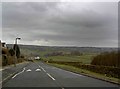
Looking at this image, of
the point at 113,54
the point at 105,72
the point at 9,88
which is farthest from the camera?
the point at 113,54

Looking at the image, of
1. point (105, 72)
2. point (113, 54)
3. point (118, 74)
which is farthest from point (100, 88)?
point (113, 54)

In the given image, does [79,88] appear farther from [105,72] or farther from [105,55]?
[105,55]

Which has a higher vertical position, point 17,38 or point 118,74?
point 17,38

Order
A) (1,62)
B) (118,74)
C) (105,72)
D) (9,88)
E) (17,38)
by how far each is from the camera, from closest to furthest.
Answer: (9,88)
(118,74)
(105,72)
(1,62)
(17,38)

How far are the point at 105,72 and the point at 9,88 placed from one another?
59.1ft

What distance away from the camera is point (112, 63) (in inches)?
1649

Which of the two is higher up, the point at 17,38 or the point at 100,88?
the point at 17,38

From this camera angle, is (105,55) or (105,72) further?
(105,55)

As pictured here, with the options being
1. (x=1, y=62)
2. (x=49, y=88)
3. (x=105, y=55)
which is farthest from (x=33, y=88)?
(x=1, y=62)

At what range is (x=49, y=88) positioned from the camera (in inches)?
672

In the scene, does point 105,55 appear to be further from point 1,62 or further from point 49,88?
point 49,88

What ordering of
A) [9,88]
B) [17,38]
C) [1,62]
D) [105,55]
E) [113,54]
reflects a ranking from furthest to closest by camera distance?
[17,38] → [1,62] → [105,55] → [113,54] → [9,88]

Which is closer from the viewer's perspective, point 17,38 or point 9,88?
point 9,88

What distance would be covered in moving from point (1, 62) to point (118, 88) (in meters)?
40.1
